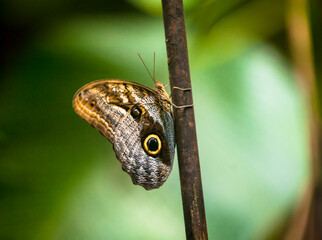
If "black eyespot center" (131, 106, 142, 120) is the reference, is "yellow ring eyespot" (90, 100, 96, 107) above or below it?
above

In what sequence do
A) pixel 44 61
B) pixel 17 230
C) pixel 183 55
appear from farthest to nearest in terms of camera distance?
pixel 44 61 < pixel 17 230 < pixel 183 55

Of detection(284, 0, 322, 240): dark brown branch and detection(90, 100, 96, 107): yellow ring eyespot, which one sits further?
detection(284, 0, 322, 240): dark brown branch

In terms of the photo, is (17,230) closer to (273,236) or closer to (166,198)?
(166,198)

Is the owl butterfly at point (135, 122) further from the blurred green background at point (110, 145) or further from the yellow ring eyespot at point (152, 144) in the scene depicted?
the blurred green background at point (110, 145)

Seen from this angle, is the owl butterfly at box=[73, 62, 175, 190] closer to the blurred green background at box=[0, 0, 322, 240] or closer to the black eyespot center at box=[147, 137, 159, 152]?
the black eyespot center at box=[147, 137, 159, 152]

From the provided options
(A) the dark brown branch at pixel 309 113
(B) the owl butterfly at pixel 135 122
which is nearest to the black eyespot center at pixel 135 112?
(B) the owl butterfly at pixel 135 122

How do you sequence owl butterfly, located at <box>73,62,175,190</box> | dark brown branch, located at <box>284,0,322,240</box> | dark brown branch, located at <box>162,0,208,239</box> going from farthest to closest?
dark brown branch, located at <box>284,0,322,240</box>, owl butterfly, located at <box>73,62,175,190</box>, dark brown branch, located at <box>162,0,208,239</box>

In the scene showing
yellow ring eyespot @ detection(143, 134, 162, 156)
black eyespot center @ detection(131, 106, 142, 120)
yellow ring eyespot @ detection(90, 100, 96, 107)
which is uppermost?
yellow ring eyespot @ detection(90, 100, 96, 107)

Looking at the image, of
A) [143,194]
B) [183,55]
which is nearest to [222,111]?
[143,194]

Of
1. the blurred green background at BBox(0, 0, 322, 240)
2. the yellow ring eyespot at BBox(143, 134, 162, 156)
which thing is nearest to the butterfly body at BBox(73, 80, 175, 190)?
the yellow ring eyespot at BBox(143, 134, 162, 156)
